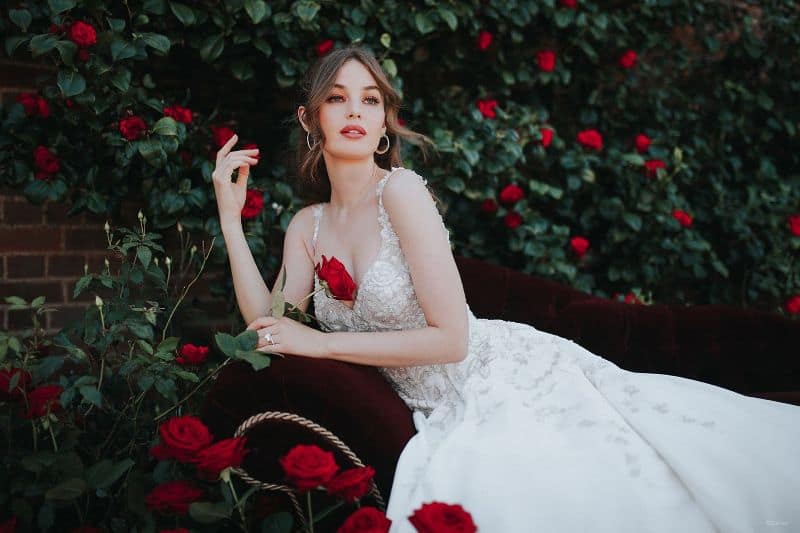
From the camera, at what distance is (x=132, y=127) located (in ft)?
8.44

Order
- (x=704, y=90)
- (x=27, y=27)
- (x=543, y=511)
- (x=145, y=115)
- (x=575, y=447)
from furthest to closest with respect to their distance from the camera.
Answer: (x=704, y=90)
(x=145, y=115)
(x=27, y=27)
(x=575, y=447)
(x=543, y=511)

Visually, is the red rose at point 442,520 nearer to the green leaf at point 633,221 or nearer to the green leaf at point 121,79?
the green leaf at point 121,79

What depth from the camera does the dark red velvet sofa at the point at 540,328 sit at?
1.69 m

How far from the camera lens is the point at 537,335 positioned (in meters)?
2.31

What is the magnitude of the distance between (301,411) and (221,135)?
1447mm

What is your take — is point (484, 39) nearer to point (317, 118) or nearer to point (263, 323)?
point (317, 118)

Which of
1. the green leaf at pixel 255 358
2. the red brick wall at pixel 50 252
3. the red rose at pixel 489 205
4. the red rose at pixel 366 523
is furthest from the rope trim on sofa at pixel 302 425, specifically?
the red rose at pixel 489 205

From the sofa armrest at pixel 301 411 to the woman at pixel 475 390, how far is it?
7 cm

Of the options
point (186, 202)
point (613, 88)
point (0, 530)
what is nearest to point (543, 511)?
point (0, 530)

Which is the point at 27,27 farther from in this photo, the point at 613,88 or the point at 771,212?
the point at 771,212

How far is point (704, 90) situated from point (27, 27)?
3.57m

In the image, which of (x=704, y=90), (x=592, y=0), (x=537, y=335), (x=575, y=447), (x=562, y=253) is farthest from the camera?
(x=704, y=90)

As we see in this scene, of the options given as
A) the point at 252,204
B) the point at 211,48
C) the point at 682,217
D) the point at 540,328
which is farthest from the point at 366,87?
the point at 682,217

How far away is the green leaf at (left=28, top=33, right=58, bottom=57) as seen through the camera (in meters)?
2.40
